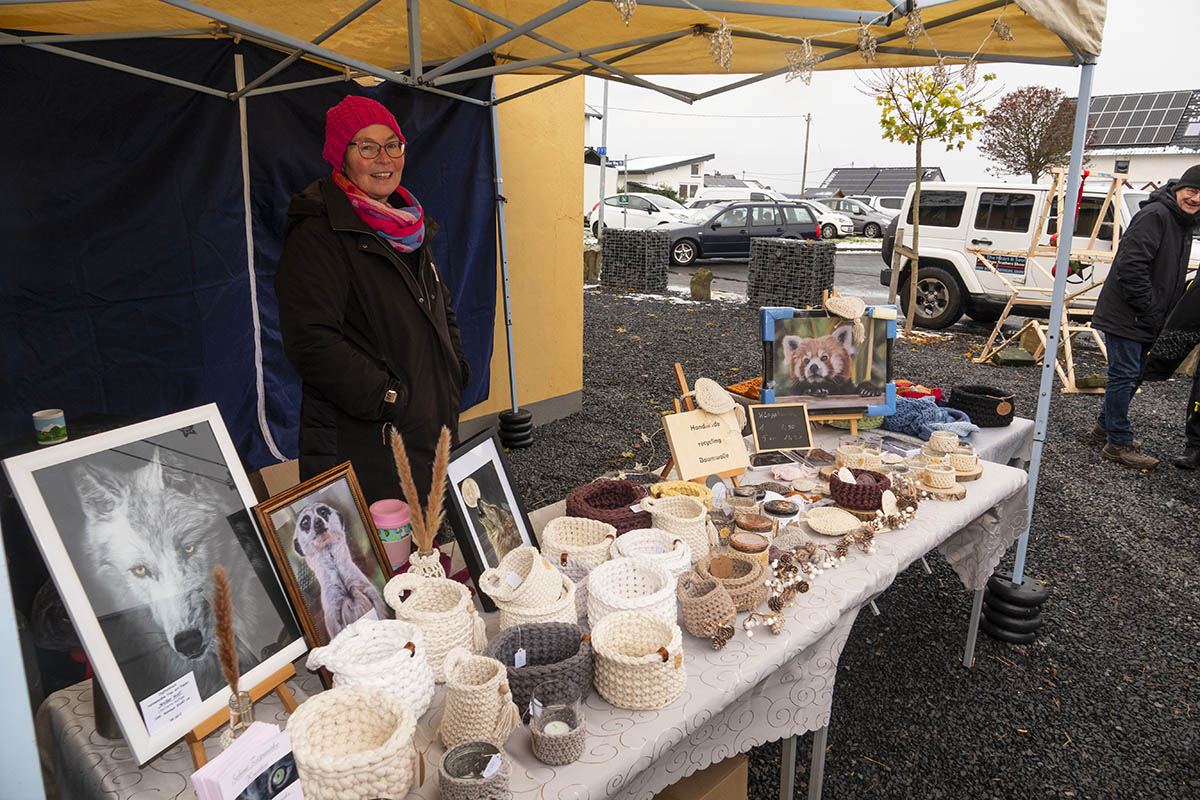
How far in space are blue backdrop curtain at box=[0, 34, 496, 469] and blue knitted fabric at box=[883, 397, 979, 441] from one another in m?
2.79

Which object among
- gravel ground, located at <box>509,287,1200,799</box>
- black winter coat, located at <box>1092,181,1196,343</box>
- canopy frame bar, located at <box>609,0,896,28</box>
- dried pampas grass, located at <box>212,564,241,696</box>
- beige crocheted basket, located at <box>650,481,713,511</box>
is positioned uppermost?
canopy frame bar, located at <box>609,0,896,28</box>

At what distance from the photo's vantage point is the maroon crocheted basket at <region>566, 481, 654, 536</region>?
63.5 inches

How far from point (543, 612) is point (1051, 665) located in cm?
235

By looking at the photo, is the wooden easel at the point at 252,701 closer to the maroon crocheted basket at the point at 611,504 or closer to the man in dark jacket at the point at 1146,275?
the maroon crocheted basket at the point at 611,504

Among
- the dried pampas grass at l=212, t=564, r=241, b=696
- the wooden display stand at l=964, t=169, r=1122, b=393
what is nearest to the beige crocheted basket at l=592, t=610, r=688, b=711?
the dried pampas grass at l=212, t=564, r=241, b=696

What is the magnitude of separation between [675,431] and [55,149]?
8.19 ft

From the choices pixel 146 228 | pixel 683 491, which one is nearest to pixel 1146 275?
pixel 683 491

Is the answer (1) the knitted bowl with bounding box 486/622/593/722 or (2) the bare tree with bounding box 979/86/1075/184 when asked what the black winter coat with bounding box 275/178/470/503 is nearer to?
(1) the knitted bowl with bounding box 486/622/593/722

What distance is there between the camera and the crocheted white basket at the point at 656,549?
1401 mm

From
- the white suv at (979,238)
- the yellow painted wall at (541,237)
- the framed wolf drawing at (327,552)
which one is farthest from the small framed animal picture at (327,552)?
the white suv at (979,238)

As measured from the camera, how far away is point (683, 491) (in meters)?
1.82

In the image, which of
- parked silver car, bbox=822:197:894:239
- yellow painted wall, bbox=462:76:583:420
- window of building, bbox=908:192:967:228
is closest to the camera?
yellow painted wall, bbox=462:76:583:420

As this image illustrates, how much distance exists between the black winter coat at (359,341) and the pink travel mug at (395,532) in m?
0.49

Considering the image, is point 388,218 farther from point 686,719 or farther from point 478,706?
point 686,719
